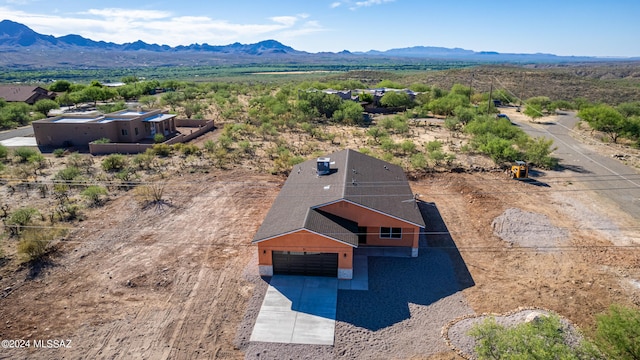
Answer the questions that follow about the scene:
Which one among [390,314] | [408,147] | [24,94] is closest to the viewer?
[390,314]

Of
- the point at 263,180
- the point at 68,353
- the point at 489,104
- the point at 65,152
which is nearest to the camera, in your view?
the point at 68,353

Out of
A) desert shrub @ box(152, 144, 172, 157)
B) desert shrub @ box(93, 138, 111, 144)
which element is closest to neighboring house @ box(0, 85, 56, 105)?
desert shrub @ box(93, 138, 111, 144)

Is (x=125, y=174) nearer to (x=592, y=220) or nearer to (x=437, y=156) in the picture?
(x=437, y=156)

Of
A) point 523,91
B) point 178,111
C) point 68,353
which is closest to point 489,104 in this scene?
point 523,91

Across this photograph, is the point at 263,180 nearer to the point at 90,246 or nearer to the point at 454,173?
the point at 90,246

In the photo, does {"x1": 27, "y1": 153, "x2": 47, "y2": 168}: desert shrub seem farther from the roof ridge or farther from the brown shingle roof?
the roof ridge

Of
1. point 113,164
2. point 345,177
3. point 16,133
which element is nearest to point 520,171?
point 345,177
